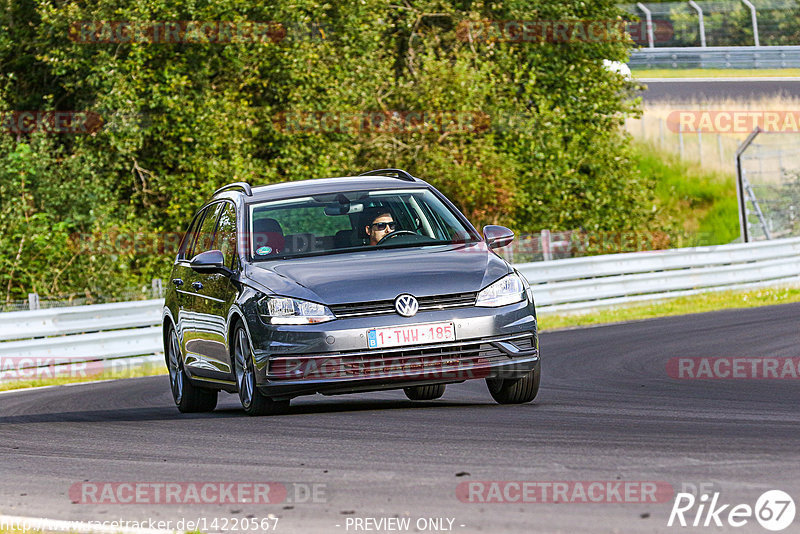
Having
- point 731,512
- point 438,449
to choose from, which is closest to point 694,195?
point 438,449

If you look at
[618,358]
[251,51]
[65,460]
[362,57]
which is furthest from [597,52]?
[65,460]

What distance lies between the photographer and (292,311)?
9.03 meters

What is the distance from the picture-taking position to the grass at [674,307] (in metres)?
21.2

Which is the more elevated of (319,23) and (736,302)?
(319,23)

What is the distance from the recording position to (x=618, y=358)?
14.0 meters

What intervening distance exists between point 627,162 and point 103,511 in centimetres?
2925

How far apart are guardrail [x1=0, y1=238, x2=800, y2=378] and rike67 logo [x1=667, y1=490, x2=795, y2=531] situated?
1336 centimetres

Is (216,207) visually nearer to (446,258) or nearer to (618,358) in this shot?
(446,258)

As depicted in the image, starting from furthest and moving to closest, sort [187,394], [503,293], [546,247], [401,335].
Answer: [546,247] < [187,394] < [503,293] < [401,335]

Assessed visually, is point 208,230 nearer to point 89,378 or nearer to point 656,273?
point 89,378

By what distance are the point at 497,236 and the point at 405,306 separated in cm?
126

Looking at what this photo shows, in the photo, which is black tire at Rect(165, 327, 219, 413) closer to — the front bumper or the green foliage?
the front bumper

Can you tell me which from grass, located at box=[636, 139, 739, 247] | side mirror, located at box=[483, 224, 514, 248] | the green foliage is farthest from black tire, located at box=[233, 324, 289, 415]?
grass, located at box=[636, 139, 739, 247]

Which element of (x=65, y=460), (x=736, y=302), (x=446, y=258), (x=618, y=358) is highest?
(x=446, y=258)
